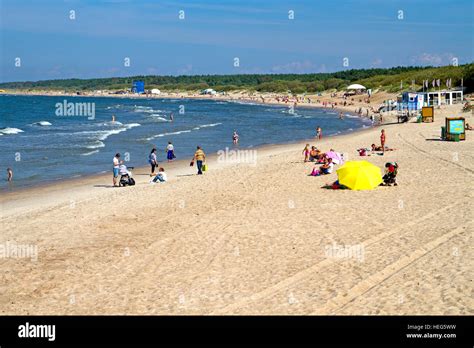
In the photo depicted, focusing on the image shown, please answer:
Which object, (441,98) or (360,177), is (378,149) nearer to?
(360,177)

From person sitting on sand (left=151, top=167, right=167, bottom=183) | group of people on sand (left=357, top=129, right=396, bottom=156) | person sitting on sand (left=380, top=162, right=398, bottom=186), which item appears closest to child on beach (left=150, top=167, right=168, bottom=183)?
person sitting on sand (left=151, top=167, right=167, bottom=183)

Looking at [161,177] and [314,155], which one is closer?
[161,177]

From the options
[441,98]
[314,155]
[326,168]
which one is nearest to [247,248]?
[326,168]

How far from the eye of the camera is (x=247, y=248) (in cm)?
1137

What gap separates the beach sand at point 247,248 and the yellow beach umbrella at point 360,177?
346 mm

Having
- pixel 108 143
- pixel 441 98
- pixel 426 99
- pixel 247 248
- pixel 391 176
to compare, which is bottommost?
pixel 247 248

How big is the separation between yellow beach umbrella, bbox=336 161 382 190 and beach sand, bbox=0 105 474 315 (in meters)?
0.35

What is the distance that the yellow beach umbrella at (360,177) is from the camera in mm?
16312

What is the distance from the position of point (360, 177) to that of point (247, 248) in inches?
243

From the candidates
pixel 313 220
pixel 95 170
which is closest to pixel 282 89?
pixel 95 170

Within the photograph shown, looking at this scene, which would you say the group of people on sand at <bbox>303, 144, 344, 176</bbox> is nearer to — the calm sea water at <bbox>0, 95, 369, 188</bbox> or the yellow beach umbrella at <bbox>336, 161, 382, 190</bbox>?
the yellow beach umbrella at <bbox>336, 161, 382, 190</bbox>

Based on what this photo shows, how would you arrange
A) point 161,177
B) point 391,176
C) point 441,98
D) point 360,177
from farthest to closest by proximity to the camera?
point 441,98
point 161,177
point 391,176
point 360,177

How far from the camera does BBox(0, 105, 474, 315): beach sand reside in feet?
28.3

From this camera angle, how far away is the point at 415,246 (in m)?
10.8
